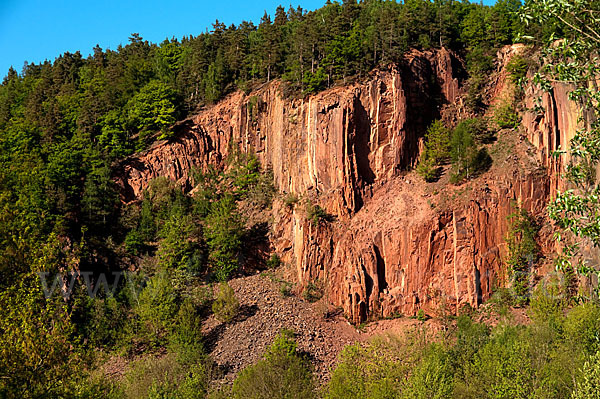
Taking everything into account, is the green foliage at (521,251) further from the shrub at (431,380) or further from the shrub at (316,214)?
the shrub at (316,214)

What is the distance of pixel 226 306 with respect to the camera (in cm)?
4403

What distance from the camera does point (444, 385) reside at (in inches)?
1006

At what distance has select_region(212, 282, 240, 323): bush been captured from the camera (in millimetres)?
43844

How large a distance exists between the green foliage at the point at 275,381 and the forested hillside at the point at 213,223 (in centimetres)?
13

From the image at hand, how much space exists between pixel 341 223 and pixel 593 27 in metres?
37.4

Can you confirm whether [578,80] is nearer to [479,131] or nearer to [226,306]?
[226,306]

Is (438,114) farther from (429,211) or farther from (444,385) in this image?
(444,385)

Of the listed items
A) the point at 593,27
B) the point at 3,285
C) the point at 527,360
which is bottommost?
the point at 527,360

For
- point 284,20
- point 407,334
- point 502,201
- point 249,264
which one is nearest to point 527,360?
point 407,334

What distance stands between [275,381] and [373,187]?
22.6m

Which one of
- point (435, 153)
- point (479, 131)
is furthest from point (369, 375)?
point (479, 131)

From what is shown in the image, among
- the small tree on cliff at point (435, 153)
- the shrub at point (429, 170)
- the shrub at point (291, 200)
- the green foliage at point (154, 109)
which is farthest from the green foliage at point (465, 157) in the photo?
the green foliage at point (154, 109)

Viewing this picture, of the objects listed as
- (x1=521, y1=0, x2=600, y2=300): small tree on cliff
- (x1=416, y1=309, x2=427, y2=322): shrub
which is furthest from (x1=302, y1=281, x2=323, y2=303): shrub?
(x1=521, y1=0, x2=600, y2=300): small tree on cliff

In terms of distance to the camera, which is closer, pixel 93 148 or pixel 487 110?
pixel 487 110
